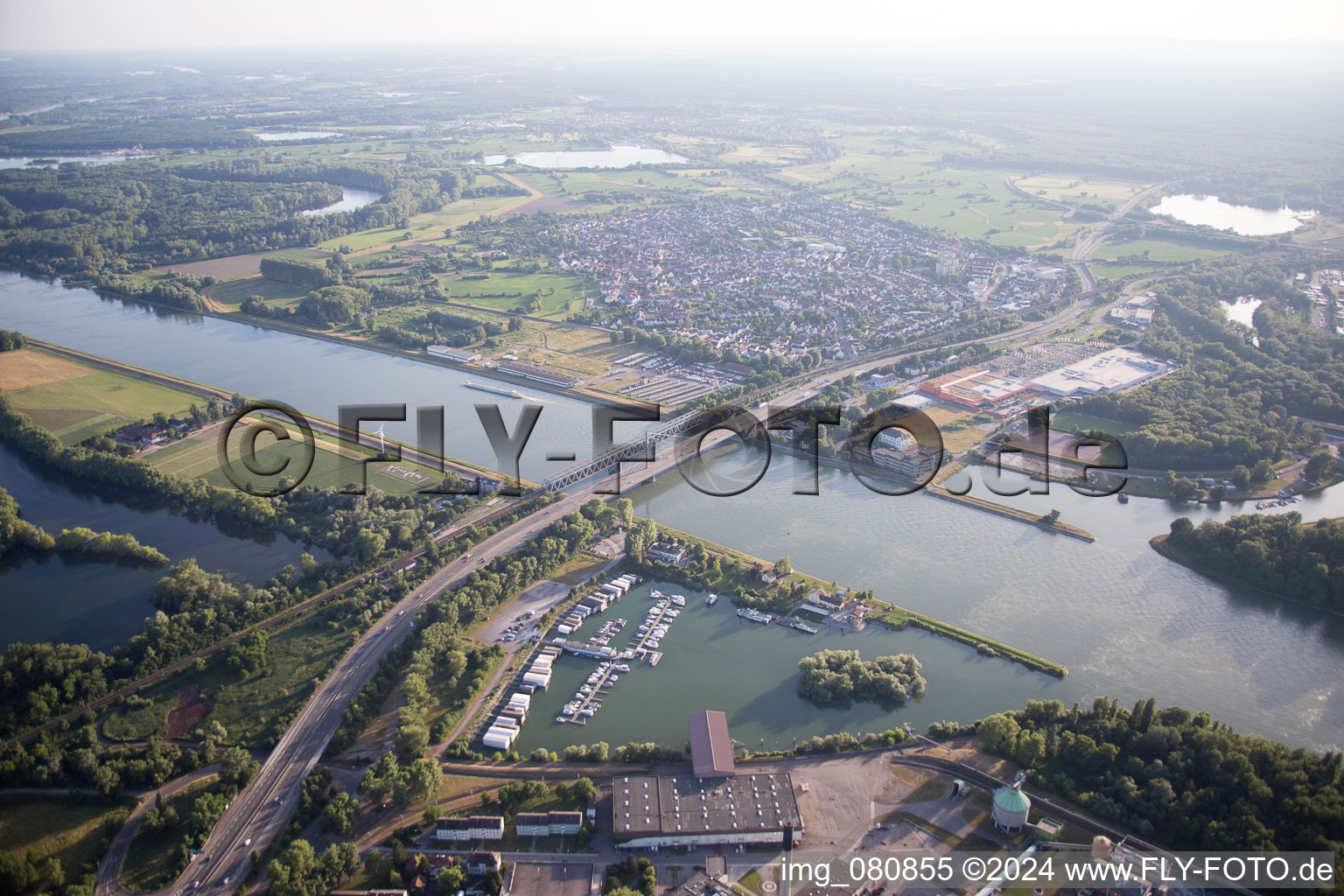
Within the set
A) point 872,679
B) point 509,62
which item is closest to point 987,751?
point 872,679

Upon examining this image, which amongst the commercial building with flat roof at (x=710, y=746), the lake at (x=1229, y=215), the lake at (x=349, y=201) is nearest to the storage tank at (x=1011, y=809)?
the commercial building with flat roof at (x=710, y=746)

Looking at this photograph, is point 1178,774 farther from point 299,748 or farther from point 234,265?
point 234,265

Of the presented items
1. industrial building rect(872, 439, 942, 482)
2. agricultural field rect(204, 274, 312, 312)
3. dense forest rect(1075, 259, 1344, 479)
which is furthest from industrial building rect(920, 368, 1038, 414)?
agricultural field rect(204, 274, 312, 312)

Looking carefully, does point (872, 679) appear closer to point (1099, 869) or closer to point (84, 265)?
point (1099, 869)

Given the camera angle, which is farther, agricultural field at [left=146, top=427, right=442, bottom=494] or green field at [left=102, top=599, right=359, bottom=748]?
agricultural field at [left=146, top=427, right=442, bottom=494]

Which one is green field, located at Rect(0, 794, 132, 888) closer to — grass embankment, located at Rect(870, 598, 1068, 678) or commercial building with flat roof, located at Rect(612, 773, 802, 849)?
commercial building with flat roof, located at Rect(612, 773, 802, 849)

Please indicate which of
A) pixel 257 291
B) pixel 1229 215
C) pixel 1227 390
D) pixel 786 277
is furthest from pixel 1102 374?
pixel 257 291
